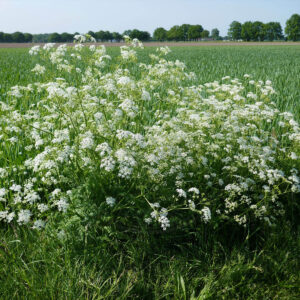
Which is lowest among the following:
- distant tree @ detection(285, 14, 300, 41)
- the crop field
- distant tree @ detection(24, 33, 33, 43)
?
the crop field

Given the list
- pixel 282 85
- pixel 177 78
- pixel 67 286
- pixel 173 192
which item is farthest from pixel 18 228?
pixel 282 85

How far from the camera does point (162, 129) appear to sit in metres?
3.82

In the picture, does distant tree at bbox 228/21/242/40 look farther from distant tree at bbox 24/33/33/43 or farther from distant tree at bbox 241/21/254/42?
distant tree at bbox 24/33/33/43

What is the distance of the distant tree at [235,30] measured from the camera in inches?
6452

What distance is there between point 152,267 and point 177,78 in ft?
7.93

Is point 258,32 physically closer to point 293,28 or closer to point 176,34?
point 293,28

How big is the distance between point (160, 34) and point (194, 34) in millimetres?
18535


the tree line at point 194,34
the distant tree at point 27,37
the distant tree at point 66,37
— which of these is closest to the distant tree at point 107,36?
the tree line at point 194,34

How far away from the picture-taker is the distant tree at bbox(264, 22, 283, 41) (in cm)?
14200

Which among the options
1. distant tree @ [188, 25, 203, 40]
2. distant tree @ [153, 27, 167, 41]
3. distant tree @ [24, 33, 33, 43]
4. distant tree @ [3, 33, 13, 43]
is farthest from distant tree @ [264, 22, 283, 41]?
distant tree @ [3, 33, 13, 43]

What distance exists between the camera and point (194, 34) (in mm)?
162625

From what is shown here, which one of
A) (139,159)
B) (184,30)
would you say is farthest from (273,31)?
(139,159)

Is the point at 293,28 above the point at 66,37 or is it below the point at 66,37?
below

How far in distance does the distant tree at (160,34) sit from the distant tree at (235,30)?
37.4m
